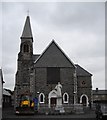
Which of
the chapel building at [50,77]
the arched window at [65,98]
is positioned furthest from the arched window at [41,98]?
the arched window at [65,98]

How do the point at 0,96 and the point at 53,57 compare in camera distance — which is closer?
the point at 53,57

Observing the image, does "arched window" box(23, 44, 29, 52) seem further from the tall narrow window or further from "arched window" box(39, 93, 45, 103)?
"arched window" box(39, 93, 45, 103)

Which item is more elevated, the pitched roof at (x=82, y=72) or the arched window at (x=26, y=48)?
the arched window at (x=26, y=48)

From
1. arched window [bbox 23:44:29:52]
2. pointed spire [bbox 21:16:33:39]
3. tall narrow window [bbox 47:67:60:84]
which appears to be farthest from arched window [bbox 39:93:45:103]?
pointed spire [bbox 21:16:33:39]

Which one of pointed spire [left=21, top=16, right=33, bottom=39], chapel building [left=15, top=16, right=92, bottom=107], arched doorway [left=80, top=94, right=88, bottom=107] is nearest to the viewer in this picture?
chapel building [left=15, top=16, right=92, bottom=107]

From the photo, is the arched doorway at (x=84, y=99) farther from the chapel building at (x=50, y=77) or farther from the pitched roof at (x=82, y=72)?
the pitched roof at (x=82, y=72)

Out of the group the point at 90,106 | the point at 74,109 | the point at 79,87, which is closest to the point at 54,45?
the point at 79,87

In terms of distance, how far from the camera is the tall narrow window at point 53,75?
157 feet

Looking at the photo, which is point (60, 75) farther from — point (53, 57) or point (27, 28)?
point (27, 28)

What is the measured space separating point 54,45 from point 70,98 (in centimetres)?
1121

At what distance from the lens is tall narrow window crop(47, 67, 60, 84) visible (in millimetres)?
47938

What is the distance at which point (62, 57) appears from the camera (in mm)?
49625

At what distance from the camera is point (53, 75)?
48188 mm

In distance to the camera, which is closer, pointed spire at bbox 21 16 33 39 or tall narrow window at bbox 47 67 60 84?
tall narrow window at bbox 47 67 60 84
